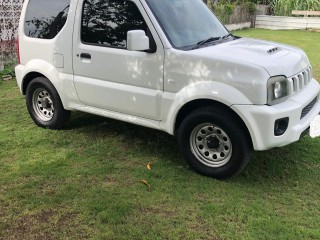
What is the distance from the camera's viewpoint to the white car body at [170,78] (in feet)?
12.3

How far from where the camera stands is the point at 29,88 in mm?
5590

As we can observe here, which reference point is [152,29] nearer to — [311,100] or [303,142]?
[311,100]

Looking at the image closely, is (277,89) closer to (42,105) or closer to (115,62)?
(115,62)

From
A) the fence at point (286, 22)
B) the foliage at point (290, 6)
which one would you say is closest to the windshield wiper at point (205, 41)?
the fence at point (286, 22)

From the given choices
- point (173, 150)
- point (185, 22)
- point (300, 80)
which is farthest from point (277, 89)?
point (173, 150)

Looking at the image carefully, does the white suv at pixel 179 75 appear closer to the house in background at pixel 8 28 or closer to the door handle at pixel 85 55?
the door handle at pixel 85 55

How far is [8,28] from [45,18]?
4.59 metres

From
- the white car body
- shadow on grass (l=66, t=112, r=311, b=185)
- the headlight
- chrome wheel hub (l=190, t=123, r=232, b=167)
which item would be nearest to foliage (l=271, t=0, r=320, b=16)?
shadow on grass (l=66, t=112, r=311, b=185)

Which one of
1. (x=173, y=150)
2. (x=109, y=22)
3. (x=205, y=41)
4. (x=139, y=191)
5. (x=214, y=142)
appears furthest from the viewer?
(x=173, y=150)

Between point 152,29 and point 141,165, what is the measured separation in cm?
147

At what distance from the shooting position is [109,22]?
182 inches

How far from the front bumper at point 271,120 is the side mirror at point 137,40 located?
1.08 m

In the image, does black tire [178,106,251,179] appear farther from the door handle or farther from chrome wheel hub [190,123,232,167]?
the door handle

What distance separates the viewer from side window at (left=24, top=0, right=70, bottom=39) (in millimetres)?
5031
